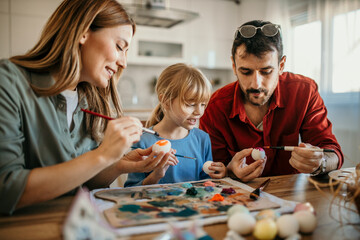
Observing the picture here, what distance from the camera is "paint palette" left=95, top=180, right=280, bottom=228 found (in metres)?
0.75

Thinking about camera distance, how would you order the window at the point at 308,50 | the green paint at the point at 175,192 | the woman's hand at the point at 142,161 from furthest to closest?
the window at the point at 308,50
the woman's hand at the point at 142,161
the green paint at the point at 175,192

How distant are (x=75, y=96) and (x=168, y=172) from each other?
0.59m

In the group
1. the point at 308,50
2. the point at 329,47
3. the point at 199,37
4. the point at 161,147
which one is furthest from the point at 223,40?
the point at 161,147

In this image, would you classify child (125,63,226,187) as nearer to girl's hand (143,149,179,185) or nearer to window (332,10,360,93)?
girl's hand (143,149,179,185)

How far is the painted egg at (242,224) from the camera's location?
2.20ft

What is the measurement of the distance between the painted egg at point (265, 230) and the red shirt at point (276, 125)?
102 centimetres

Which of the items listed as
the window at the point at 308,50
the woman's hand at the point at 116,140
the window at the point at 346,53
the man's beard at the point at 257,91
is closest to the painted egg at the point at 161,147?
the woman's hand at the point at 116,140

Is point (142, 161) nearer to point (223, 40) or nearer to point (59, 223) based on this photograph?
point (59, 223)

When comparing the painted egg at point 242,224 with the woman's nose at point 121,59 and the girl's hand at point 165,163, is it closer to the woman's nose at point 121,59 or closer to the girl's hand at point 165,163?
the girl's hand at point 165,163

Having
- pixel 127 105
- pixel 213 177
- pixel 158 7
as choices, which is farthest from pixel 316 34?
pixel 213 177

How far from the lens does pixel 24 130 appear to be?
931 millimetres

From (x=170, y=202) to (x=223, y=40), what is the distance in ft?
14.6

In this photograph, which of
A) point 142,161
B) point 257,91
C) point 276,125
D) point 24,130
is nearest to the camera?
Answer: point 24,130

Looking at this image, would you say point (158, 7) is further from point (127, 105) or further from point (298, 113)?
point (298, 113)
